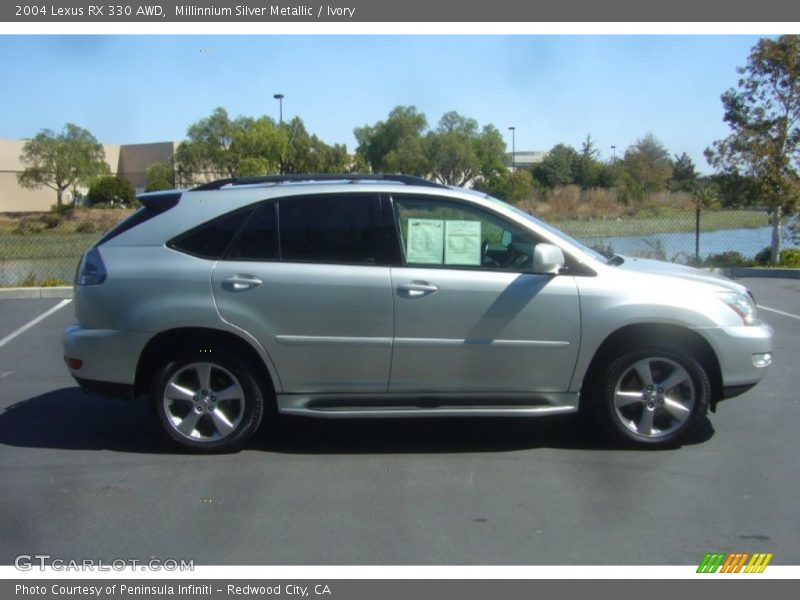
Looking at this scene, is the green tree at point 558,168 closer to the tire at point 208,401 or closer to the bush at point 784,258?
the bush at point 784,258

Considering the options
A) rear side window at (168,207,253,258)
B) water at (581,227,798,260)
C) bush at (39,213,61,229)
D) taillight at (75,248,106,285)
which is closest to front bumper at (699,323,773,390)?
rear side window at (168,207,253,258)

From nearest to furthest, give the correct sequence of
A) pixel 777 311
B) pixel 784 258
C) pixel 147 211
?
1. pixel 147 211
2. pixel 777 311
3. pixel 784 258

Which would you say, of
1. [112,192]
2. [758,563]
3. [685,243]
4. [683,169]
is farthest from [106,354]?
[683,169]

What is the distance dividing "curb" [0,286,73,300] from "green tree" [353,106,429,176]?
36.2 feet

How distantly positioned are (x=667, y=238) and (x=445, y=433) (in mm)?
14147

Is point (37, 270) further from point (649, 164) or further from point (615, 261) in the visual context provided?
point (649, 164)

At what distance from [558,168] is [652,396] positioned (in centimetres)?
2655

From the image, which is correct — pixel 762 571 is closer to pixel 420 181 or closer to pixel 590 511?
pixel 590 511

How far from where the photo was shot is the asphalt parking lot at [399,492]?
429 centimetres

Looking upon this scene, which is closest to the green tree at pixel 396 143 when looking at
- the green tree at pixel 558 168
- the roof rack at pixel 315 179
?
the green tree at pixel 558 168

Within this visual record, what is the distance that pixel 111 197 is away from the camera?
36.1 m

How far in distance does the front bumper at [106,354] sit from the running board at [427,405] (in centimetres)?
102
